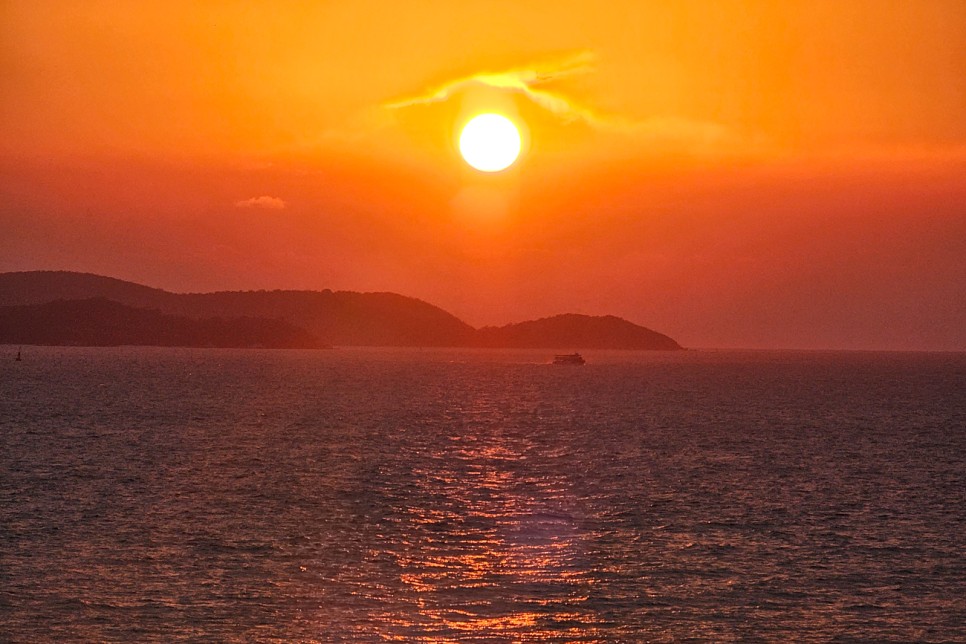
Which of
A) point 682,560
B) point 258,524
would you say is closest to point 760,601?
point 682,560

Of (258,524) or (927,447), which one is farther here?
(927,447)

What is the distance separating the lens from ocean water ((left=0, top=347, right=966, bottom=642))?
33.5 m

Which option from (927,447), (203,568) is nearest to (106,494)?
(203,568)

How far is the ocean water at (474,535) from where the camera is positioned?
33469 millimetres

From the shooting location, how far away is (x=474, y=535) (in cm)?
4691

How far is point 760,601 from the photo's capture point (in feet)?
119

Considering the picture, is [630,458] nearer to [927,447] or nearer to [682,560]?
[927,447]

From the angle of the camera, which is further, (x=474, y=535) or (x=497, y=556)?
(x=474, y=535)

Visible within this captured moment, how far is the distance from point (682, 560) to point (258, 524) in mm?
20029

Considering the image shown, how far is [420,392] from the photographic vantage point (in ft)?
583

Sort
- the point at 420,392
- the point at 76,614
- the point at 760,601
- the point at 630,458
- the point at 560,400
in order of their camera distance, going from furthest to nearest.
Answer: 1. the point at 420,392
2. the point at 560,400
3. the point at 630,458
4. the point at 760,601
5. the point at 76,614

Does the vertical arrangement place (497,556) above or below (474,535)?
below

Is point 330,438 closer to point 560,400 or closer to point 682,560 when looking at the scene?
point 682,560

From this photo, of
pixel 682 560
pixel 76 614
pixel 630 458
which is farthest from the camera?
pixel 630 458
